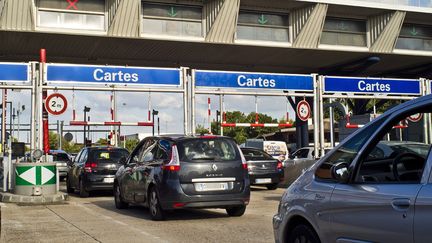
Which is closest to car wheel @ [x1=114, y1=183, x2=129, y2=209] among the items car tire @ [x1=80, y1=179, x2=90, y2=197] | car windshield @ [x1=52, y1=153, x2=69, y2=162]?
car tire @ [x1=80, y1=179, x2=90, y2=197]

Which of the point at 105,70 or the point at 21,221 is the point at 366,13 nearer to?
the point at 105,70

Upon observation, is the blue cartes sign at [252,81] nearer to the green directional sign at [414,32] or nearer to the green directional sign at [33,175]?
the green directional sign at [33,175]

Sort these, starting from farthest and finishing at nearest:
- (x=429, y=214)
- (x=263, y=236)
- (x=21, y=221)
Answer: (x=21, y=221), (x=263, y=236), (x=429, y=214)

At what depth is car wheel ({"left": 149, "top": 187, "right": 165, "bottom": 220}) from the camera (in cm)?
993

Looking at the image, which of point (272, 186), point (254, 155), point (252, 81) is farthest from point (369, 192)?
point (252, 81)

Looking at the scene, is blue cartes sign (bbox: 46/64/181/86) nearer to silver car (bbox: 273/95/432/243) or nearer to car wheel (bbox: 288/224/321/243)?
silver car (bbox: 273/95/432/243)

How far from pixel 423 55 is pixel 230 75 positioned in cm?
1581

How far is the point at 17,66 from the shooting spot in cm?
1653

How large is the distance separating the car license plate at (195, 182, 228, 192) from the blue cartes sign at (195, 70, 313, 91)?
28.7 ft

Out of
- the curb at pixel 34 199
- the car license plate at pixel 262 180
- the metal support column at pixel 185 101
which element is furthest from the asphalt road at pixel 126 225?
the metal support column at pixel 185 101

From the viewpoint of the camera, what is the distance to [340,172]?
443 cm

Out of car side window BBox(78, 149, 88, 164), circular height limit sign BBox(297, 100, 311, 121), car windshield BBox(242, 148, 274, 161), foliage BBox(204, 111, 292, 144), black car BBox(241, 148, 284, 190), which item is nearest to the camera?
car side window BBox(78, 149, 88, 164)

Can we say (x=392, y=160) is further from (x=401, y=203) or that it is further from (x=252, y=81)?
(x=252, y=81)

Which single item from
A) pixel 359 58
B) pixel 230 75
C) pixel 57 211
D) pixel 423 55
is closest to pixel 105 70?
pixel 230 75
